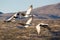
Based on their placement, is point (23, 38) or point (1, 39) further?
point (23, 38)

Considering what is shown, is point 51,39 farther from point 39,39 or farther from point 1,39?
point 1,39

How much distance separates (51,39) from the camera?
22094 mm

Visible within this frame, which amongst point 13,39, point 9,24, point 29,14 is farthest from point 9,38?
point 9,24

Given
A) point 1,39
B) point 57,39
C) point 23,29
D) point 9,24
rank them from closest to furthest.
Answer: point 1,39 → point 57,39 → point 23,29 → point 9,24

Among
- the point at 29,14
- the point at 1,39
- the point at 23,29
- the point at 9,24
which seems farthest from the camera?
the point at 9,24

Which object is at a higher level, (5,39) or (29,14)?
(29,14)

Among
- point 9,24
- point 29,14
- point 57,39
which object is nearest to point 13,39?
point 57,39

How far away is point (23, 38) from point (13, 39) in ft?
4.36

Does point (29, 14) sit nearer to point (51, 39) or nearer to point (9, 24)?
point (51, 39)

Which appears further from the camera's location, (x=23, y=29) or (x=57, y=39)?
(x=23, y=29)

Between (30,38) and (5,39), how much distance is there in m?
2.51

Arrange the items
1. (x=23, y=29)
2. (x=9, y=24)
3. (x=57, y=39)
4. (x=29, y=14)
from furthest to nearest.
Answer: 1. (x=9, y=24)
2. (x=23, y=29)
3. (x=29, y=14)
4. (x=57, y=39)

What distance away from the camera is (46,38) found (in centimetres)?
2238

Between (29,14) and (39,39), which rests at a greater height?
(29,14)
